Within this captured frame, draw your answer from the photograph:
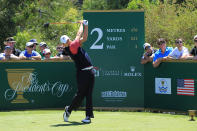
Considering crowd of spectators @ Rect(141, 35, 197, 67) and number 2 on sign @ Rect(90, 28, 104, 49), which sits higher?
number 2 on sign @ Rect(90, 28, 104, 49)

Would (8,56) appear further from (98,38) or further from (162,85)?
(162,85)

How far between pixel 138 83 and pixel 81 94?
2725 mm

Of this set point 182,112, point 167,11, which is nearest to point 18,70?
point 182,112

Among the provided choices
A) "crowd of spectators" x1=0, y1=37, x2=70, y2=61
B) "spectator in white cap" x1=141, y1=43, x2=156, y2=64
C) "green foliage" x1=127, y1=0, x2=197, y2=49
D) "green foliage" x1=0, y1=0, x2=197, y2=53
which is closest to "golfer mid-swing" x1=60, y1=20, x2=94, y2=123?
"spectator in white cap" x1=141, y1=43, x2=156, y2=64

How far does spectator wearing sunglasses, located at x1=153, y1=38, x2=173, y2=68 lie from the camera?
1258 cm

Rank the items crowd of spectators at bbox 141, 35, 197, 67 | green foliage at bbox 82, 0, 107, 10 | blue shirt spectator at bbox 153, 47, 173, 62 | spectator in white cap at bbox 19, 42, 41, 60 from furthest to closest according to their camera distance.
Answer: green foliage at bbox 82, 0, 107, 10
spectator in white cap at bbox 19, 42, 41, 60
blue shirt spectator at bbox 153, 47, 173, 62
crowd of spectators at bbox 141, 35, 197, 67

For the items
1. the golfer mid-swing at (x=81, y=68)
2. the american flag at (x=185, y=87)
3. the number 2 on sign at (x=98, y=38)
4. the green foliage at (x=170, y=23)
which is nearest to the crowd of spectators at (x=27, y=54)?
the number 2 on sign at (x=98, y=38)

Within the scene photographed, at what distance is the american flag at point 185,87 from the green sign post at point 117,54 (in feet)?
3.74

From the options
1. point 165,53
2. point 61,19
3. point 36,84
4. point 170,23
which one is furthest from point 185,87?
point 61,19

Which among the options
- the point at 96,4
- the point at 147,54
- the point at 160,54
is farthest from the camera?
the point at 96,4

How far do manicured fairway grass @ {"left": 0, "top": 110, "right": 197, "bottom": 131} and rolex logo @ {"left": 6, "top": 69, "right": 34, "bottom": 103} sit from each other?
49 centimetres

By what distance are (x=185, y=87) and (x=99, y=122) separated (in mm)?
2660

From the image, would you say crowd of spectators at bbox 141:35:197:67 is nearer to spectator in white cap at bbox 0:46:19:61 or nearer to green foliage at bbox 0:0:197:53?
spectator in white cap at bbox 0:46:19:61

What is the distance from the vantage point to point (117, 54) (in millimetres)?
13109
